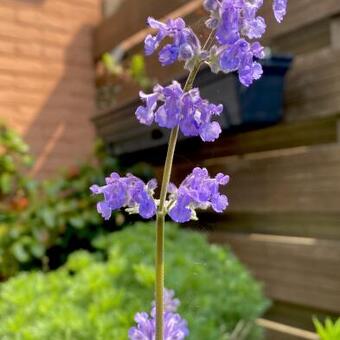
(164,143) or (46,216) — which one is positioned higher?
(164,143)

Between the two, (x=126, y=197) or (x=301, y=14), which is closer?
(x=126, y=197)

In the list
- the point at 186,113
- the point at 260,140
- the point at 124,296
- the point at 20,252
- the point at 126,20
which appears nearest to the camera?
the point at 186,113

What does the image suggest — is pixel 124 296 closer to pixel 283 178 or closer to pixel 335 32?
pixel 283 178

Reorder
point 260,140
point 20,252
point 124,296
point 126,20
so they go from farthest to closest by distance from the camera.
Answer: point 126,20 → point 20,252 → point 260,140 → point 124,296

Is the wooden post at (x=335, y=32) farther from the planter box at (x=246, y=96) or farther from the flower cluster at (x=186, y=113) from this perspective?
the flower cluster at (x=186, y=113)

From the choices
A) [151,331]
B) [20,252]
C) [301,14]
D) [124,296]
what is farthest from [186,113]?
[20,252]

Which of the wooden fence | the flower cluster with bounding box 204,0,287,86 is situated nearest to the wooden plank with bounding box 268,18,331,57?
the wooden fence

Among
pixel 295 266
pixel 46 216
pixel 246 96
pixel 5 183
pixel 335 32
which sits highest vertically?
pixel 335 32

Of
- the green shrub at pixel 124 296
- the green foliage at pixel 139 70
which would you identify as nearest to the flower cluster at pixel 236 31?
the green shrub at pixel 124 296
